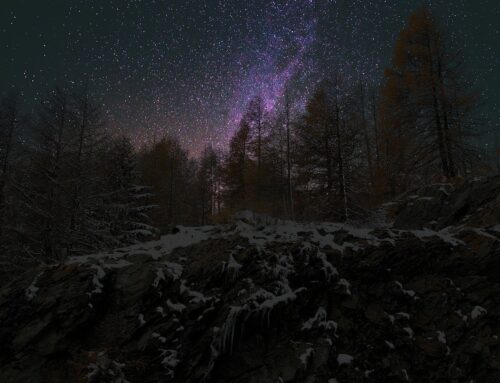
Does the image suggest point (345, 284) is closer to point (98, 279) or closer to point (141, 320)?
point (141, 320)

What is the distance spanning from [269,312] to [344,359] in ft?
4.69

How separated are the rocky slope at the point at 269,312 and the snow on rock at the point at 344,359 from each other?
0.02m

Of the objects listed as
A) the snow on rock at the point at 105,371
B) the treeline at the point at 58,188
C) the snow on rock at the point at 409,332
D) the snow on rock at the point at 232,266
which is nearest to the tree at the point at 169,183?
the treeline at the point at 58,188

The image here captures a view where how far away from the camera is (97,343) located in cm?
559

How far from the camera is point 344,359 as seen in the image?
214 inches

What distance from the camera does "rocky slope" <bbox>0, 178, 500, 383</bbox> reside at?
5398mm

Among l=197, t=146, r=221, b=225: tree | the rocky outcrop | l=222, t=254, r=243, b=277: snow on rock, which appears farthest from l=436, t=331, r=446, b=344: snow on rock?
l=197, t=146, r=221, b=225: tree

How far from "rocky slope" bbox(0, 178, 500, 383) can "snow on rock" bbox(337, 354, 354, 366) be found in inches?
0.6

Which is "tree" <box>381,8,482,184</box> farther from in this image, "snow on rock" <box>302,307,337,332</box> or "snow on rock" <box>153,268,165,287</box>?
"snow on rock" <box>153,268,165,287</box>

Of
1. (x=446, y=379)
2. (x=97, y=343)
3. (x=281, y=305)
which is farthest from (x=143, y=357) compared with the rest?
(x=446, y=379)

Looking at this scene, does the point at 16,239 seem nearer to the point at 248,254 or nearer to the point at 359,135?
the point at 248,254

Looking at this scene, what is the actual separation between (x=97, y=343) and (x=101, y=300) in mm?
753

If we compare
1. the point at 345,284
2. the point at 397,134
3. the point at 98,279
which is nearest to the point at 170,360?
the point at 98,279

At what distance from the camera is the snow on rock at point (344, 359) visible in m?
5.41
